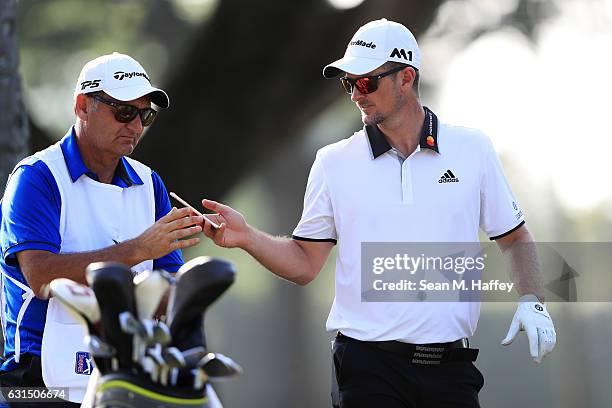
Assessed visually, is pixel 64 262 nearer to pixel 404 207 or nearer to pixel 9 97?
pixel 404 207

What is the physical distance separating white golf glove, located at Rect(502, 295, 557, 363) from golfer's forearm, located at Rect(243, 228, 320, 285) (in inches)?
40.1

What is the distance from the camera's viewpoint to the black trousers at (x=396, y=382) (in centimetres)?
569

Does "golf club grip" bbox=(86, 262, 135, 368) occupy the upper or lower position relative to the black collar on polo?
lower

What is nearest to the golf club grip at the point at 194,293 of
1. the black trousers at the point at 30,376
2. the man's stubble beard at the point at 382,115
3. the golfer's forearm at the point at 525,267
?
the black trousers at the point at 30,376

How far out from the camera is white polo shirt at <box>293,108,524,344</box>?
18.9ft

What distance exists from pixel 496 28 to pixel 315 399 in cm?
669

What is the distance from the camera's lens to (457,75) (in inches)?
843

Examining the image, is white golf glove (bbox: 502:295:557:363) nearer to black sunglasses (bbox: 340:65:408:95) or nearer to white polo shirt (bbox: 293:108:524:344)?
white polo shirt (bbox: 293:108:524:344)

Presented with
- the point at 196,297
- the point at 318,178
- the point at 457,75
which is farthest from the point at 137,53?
the point at 196,297

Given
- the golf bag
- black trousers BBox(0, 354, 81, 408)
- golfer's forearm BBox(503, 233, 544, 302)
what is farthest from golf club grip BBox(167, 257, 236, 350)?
Answer: golfer's forearm BBox(503, 233, 544, 302)

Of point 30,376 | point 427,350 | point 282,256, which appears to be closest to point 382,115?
point 282,256

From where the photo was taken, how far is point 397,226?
5.82 meters

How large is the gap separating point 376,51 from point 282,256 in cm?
108

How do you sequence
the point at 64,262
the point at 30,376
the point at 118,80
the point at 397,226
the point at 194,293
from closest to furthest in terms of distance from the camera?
the point at 194,293 < the point at 64,262 < the point at 30,376 < the point at 118,80 < the point at 397,226
